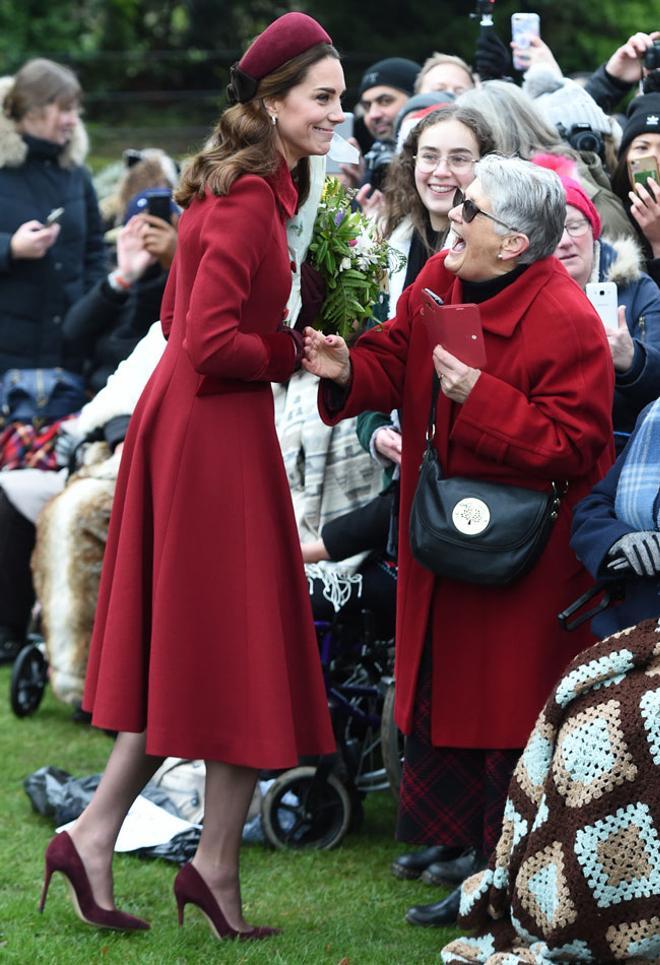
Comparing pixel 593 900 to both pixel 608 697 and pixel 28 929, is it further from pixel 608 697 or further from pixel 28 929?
pixel 28 929

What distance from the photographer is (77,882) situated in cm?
420

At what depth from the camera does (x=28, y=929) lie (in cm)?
433

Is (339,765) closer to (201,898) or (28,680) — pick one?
(201,898)

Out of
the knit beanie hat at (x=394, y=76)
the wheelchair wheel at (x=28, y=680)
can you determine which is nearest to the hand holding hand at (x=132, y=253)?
the knit beanie hat at (x=394, y=76)

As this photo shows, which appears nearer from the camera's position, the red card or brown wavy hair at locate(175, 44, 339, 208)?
the red card

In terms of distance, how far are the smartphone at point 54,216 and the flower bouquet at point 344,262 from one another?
3752 mm

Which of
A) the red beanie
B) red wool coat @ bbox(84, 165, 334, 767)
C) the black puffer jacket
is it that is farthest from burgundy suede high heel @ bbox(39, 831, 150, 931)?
the black puffer jacket

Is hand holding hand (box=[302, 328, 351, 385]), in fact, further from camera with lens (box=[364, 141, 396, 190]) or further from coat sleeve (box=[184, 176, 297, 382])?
camera with lens (box=[364, 141, 396, 190])

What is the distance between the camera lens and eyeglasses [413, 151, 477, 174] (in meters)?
5.03

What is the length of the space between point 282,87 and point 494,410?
99 cm

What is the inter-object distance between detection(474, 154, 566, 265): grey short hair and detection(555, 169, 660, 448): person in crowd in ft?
1.36

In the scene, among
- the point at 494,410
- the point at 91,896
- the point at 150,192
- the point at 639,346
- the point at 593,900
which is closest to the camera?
the point at 593,900

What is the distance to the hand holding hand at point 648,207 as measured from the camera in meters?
5.14

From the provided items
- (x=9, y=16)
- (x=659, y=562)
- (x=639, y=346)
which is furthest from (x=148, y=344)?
(x=9, y=16)
